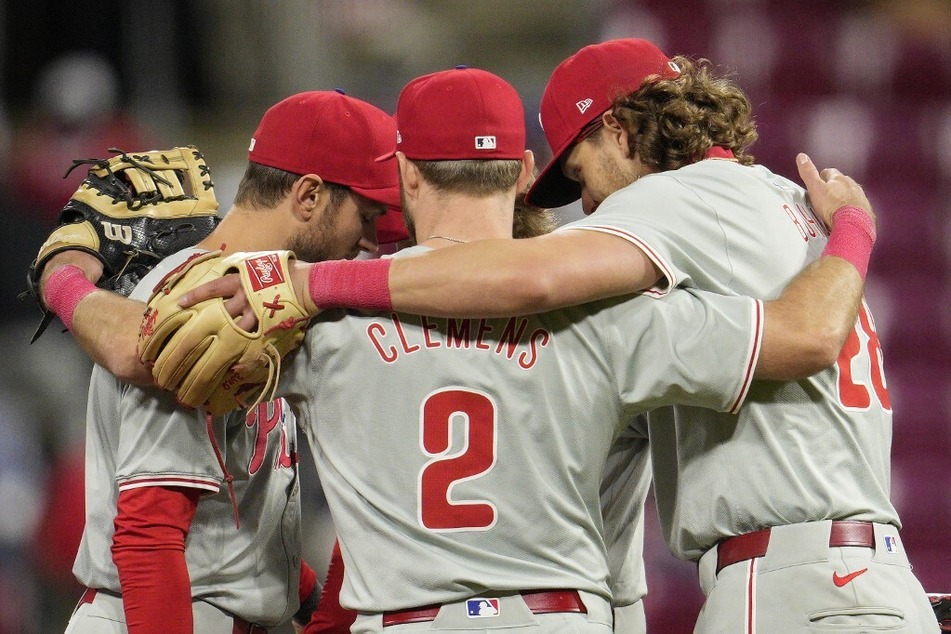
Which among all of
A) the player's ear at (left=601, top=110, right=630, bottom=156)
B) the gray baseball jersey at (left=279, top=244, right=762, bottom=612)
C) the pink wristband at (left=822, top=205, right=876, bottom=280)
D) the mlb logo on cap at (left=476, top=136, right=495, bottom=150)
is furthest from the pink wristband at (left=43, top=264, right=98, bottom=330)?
the pink wristband at (left=822, top=205, right=876, bottom=280)

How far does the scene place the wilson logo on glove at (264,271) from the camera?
1798 mm

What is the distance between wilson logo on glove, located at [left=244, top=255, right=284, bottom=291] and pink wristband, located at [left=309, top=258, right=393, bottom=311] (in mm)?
53

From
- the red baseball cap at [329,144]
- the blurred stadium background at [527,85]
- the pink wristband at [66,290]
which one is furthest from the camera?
the blurred stadium background at [527,85]

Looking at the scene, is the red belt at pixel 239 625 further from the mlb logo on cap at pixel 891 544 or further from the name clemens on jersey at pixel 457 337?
the mlb logo on cap at pixel 891 544

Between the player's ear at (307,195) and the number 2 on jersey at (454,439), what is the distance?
0.67 m

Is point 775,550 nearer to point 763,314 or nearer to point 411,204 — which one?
point 763,314

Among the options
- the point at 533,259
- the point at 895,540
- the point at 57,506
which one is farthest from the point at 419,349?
the point at 57,506

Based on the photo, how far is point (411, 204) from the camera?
6.53 feet

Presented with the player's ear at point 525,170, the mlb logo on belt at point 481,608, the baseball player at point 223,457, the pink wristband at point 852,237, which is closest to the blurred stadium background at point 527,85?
the baseball player at point 223,457

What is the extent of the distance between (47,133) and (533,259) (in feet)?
15.5

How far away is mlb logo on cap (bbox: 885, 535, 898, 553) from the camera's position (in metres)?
1.93

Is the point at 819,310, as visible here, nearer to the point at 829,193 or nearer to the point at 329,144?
the point at 829,193

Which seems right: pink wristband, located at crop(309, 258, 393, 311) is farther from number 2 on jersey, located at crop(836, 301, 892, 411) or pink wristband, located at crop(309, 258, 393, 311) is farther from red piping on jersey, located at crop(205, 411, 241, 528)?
number 2 on jersey, located at crop(836, 301, 892, 411)

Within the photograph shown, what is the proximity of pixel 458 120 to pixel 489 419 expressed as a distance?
51 centimetres
